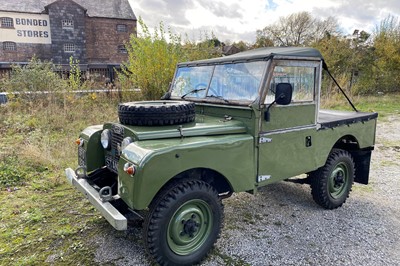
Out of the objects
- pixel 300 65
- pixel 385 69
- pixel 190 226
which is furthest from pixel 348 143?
pixel 385 69

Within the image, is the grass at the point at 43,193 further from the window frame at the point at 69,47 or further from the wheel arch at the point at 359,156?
the window frame at the point at 69,47

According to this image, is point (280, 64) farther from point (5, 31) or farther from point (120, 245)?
point (5, 31)

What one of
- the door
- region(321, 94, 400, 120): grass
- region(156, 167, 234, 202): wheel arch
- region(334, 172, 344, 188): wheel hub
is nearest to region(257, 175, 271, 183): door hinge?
the door

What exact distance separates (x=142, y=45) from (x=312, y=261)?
339 inches

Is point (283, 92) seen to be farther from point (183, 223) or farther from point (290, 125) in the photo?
point (183, 223)

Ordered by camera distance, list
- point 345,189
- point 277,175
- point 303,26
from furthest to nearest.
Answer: point 303,26, point 345,189, point 277,175

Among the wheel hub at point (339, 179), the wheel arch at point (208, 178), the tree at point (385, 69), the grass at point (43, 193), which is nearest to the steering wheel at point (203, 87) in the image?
the wheel arch at point (208, 178)

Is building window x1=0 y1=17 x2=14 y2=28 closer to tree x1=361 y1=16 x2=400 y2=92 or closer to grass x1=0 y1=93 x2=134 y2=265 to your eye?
grass x1=0 y1=93 x2=134 y2=265

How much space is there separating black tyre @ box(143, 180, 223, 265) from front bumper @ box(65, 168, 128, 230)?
0.27 metres

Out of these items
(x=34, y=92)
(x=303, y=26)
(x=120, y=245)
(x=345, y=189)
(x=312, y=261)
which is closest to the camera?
(x=312, y=261)

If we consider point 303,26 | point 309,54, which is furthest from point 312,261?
point 303,26

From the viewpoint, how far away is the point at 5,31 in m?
30.5

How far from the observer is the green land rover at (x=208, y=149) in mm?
2668

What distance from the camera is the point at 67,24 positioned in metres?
32.1
